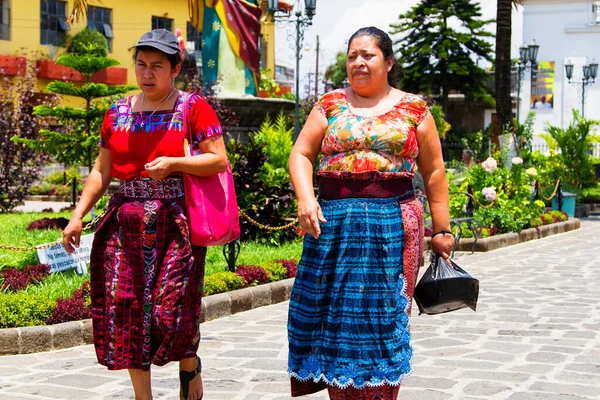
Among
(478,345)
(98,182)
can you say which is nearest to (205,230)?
(98,182)

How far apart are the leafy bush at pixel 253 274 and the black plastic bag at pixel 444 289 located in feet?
15.7

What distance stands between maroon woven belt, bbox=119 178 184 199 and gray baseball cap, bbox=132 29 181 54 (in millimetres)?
616

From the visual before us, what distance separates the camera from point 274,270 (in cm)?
945

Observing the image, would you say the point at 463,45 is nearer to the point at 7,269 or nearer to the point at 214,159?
the point at 7,269

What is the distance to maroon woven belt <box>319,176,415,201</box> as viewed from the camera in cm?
407

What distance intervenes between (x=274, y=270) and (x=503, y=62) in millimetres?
13205

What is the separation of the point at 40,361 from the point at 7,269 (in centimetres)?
262

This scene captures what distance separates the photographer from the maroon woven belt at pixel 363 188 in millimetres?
4066

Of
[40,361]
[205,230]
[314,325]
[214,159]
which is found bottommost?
[40,361]

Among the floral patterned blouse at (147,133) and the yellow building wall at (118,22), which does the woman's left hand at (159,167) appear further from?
the yellow building wall at (118,22)

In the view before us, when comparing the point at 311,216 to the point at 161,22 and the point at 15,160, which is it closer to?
the point at 15,160

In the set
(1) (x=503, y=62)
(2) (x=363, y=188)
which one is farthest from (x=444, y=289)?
(1) (x=503, y=62)

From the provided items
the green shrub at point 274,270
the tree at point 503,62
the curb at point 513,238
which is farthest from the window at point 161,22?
the green shrub at point 274,270

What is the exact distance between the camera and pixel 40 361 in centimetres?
630
